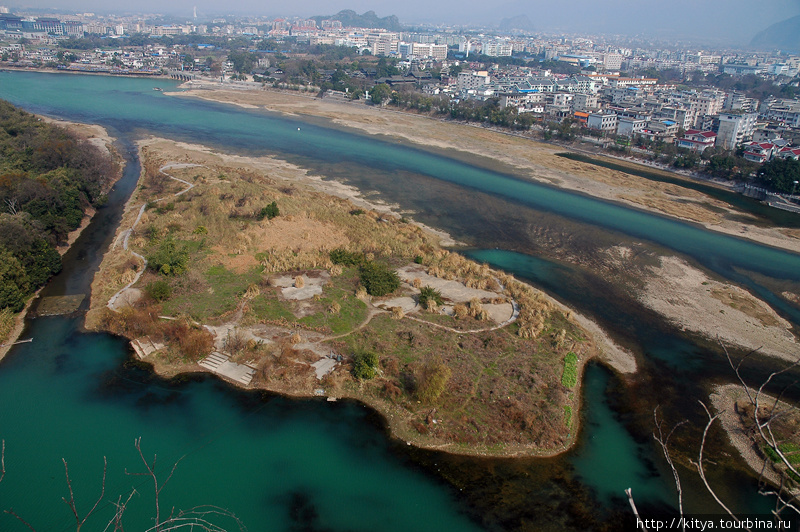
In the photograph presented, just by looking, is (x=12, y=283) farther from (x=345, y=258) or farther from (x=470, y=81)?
(x=470, y=81)

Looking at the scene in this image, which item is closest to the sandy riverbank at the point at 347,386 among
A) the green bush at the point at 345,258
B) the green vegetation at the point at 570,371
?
the green vegetation at the point at 570,371

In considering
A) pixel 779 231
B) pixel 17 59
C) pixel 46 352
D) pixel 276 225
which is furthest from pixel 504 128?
pixel 17 59

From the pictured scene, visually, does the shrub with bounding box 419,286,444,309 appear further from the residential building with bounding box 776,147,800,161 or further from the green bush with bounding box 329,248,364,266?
the residential building with bounding box 776,147,800,161

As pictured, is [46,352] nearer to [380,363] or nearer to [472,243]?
[380,363]

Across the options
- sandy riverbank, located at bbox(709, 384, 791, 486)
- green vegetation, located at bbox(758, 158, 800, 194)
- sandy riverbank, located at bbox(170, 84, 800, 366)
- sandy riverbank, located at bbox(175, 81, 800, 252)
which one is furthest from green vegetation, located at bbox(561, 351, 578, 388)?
green vegetation, located at bbox(758, 158, 800, 194)

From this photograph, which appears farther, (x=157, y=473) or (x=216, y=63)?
(x=216, y=63)

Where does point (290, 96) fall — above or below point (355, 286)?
above
